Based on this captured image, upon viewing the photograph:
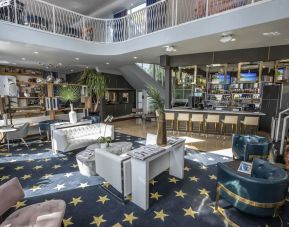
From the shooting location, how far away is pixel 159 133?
293cm

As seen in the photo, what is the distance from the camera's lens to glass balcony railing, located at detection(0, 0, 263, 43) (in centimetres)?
501

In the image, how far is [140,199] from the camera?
2424mm

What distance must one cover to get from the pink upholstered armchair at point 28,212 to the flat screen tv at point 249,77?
25.7 ft

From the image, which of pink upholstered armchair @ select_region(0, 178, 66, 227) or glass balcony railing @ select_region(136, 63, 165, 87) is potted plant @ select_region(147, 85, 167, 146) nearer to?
pink upholstered armchair @ select_region(0, 178, 66, 227)

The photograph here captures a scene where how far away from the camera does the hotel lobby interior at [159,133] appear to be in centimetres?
221

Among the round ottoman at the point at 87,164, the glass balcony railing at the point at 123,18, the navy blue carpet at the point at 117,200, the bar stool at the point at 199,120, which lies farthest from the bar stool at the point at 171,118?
the round ottoman at the point at 87,164

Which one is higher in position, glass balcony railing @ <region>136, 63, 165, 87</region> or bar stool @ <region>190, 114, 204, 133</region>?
glass balcony railing @ <region>136, 63, 165, 87</region>

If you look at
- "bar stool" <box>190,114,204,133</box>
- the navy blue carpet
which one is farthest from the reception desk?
the navy blue carpet

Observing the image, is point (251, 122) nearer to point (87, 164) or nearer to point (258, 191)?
point (258, 191)

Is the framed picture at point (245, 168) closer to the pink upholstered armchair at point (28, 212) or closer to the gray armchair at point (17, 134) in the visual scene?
the pink upholstered armchair at point (28, 212)

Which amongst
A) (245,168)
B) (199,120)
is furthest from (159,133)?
(199,120)

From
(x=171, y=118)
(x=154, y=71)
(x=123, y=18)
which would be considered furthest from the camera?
(x=154, y=71)

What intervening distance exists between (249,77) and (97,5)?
7983mm

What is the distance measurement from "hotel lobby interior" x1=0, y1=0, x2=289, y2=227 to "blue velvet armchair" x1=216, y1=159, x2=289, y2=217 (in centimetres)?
1
